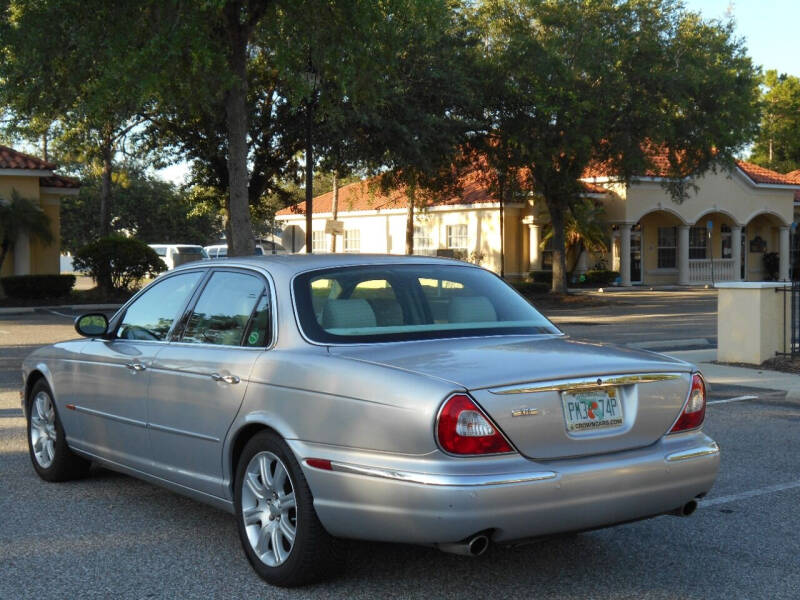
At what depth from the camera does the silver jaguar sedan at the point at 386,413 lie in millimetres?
4293

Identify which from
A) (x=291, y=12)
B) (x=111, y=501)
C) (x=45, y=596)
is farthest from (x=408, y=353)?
(x=291, y=12)

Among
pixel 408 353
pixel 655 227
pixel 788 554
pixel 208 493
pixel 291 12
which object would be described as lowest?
pixel 788 554

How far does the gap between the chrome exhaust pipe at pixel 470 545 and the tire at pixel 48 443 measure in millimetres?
3669

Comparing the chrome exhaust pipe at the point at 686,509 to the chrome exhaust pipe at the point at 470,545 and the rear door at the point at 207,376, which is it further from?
the rear door at the point at 207,376

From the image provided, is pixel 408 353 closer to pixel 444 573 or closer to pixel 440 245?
pixel 444 573

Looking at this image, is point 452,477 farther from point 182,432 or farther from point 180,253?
point 180,253

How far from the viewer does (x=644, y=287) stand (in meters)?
44.6

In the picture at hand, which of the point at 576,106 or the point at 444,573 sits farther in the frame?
the point at 576,106

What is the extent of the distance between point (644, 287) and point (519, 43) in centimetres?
1835

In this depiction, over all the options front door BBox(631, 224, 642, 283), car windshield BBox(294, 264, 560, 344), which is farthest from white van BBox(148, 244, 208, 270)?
car windshield BBox(294, 264, 560, 344)

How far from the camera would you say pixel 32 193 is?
107 ft

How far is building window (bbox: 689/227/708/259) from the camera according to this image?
162ft

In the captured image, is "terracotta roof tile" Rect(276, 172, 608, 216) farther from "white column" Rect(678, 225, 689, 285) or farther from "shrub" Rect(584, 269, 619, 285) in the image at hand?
"white column" Rect(678, 225, 689, 285)

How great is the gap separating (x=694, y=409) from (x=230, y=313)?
255 centimetres
